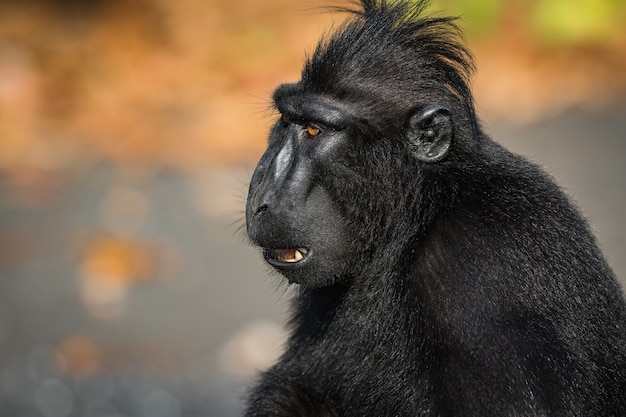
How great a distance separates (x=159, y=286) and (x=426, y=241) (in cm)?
560

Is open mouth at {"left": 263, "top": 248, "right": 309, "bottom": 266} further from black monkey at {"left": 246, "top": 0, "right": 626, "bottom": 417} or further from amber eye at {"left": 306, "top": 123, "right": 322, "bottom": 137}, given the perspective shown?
amber eye at {"left": 306, "top": 123, "right": 322, "bottom": 137}

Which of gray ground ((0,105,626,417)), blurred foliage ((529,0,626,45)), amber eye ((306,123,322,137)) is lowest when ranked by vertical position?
amber eye ((306,123,322,137))

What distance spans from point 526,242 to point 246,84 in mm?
8835

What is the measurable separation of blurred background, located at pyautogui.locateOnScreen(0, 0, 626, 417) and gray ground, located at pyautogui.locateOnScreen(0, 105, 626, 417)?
0.02 metres

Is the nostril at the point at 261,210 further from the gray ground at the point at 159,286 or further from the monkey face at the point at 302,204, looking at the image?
the gray ground at the point at 159,286

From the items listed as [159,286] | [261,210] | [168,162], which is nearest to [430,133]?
[261,210]

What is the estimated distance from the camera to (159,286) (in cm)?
999

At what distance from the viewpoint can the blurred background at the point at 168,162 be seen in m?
9.01

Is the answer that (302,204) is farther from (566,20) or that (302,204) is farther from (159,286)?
(566,20)

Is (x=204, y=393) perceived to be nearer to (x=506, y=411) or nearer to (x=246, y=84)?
(x=506, y=411)

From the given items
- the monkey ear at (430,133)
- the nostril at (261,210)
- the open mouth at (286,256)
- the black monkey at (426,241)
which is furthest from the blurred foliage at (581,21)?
the nostril at (261,210)

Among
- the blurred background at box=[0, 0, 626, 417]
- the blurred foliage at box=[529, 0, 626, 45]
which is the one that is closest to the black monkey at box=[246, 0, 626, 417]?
the blurred background at box=[0, 0, 626, 417]

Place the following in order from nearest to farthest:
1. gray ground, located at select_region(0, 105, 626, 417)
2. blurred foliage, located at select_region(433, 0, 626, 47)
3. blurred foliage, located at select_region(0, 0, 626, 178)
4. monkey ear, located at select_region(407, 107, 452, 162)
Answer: monkey ear, located at select_region(407, 107, 452, 162), gray ground, located at select_region(0, 105, 626, 417), blurred foliage, located at select_region(0, 0, 626, 178), blurred foliage, located at select_region(433, 0, 626, 47)

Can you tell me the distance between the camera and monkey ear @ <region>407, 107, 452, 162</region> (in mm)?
4883
